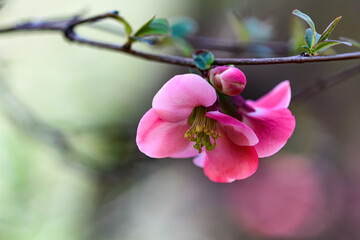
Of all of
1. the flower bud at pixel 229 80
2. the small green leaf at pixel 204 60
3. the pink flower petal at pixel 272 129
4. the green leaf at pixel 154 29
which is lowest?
the pink flower petal at pixel 272 129

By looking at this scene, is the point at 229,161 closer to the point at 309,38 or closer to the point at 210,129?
the point at 210,129

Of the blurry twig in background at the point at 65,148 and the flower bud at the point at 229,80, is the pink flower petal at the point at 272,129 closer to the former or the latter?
the flower bud at the point at 229,80

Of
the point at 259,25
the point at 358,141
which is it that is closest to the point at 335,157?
the point at 358,141

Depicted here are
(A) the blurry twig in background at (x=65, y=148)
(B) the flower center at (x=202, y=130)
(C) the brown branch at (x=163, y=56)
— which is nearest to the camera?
(C) the brown branch at (x=163, y=56)

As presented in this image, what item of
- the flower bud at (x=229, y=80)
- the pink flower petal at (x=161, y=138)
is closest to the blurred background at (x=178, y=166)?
the pink flower petal at (x=161, y=138)

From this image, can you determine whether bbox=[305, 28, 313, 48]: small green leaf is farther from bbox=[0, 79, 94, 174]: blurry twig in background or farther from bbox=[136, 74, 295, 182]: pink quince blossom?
bbox=[0, 79, 94, 174]: blurry twig in background

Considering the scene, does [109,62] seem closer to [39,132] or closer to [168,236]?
[168,236]
